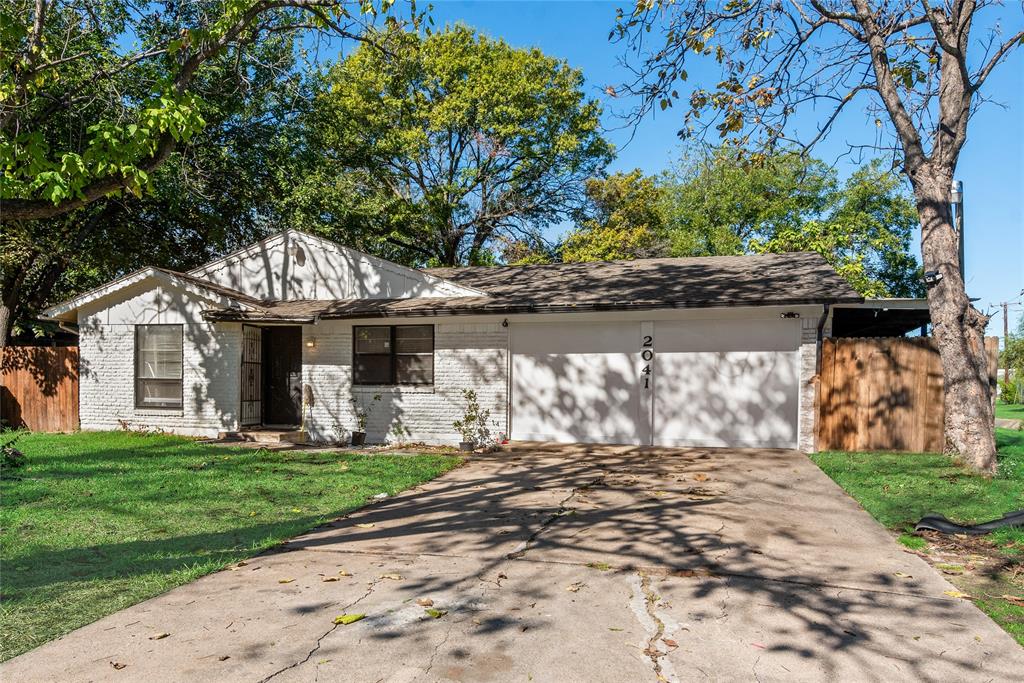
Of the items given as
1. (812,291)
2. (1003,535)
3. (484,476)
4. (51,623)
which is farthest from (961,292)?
(51,623)

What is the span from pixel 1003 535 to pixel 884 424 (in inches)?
213

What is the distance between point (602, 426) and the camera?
500 inches

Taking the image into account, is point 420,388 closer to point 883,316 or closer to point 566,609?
point 566,609

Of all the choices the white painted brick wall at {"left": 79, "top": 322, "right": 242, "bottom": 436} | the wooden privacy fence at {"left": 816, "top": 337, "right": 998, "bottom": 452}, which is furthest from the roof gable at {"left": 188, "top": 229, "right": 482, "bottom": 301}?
the wooden privacy fence at {"left": 816, "top": 337, "right": 998, "bottom": 452}

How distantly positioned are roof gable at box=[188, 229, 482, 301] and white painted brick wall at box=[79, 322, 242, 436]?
5.30ft

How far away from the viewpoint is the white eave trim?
13.4 metres

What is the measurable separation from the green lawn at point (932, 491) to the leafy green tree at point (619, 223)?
16.8 meters

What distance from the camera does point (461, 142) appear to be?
1111 inches

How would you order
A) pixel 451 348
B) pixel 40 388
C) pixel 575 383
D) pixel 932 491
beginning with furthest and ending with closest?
pixel 40 388
pixel 451 348
pixel 575 383
pixel 932 491

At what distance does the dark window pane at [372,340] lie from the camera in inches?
530

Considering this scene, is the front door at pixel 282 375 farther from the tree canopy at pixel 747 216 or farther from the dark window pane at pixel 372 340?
the tree canopy at pixel 747 216

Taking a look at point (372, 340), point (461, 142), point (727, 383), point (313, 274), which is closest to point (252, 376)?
point (313, 274)

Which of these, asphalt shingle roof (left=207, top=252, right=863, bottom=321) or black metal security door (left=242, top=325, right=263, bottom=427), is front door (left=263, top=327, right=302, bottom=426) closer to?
black metal security door (left=242, top=325, right=263, bottom=427)

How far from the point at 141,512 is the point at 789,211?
31.3 m
